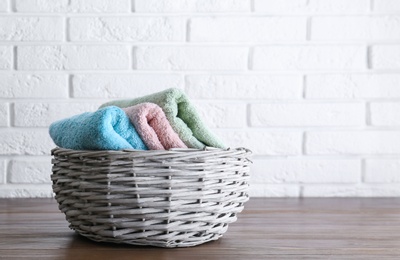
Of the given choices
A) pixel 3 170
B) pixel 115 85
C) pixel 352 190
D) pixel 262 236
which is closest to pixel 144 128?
pixel 262 236

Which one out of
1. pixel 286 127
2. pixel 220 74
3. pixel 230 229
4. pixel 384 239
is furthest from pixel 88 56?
pixel 384 239

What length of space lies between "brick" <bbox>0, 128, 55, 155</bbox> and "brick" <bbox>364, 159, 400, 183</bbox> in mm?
938

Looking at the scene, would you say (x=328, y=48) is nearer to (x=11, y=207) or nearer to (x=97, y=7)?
(x=97, y=7)

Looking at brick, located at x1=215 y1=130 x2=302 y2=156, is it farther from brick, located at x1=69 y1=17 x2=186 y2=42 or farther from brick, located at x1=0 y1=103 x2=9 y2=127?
brick, located at x1=0 y1=103 x2=9 y2=127

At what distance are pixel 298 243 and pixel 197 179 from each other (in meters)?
0.25

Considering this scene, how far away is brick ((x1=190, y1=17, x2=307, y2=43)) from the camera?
1.83 meters

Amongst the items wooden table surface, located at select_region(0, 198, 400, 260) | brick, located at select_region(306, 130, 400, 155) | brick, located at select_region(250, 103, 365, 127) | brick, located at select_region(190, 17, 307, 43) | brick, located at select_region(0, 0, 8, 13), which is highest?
brick, located at select_region(0, 0, 8, 13)

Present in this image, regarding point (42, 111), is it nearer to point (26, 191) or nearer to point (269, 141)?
point (26, 191)

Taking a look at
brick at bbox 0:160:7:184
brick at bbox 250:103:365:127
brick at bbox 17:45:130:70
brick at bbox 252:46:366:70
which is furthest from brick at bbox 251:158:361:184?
brick at bbox 0:160:7:184

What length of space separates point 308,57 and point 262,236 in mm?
797

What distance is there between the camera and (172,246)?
1067mm

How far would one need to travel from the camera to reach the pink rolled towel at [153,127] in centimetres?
105

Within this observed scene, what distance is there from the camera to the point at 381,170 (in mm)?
1880

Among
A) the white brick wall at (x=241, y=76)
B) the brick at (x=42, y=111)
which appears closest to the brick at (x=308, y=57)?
the white brick wall at (x=241, y=76)
